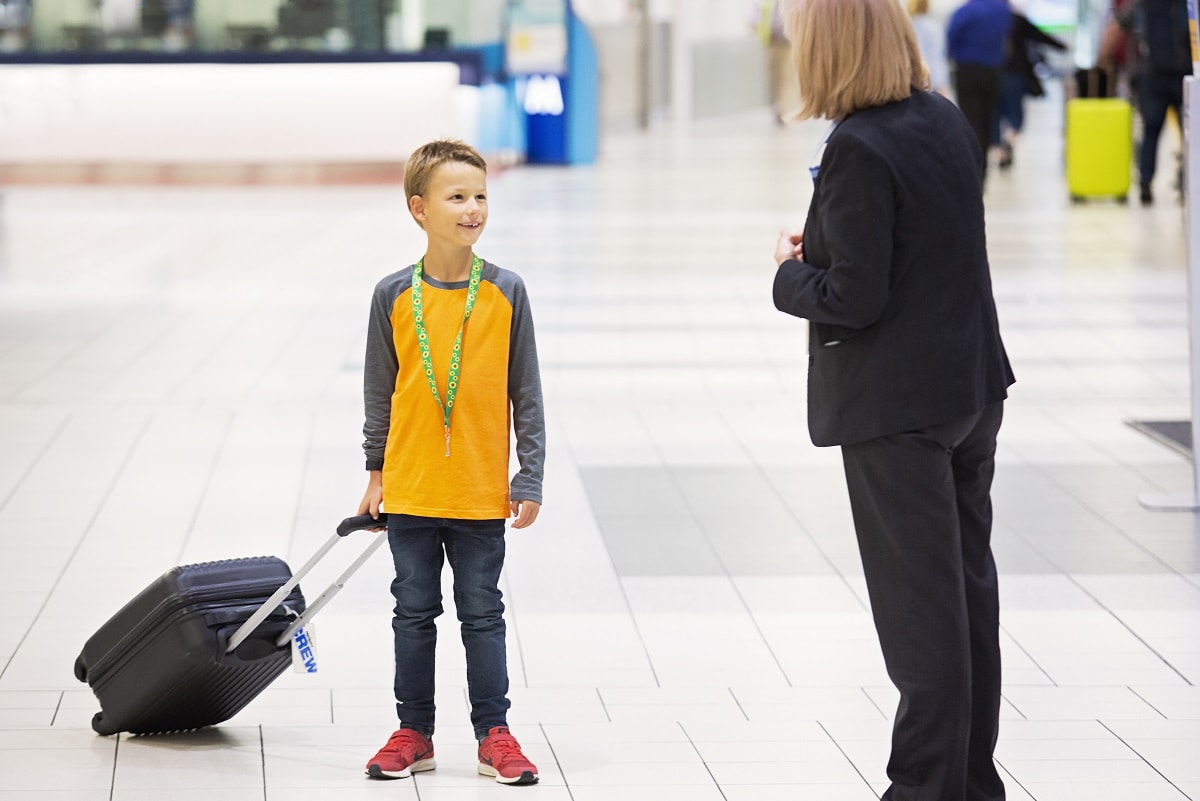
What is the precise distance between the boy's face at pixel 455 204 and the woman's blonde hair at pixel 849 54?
0.68 metres

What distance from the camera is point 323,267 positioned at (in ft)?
40.2

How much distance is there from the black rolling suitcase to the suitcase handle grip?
60 millimetres

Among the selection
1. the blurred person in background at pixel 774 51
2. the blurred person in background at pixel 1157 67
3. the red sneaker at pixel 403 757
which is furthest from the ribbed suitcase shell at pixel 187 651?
the blurred person in background at pixel 774 51

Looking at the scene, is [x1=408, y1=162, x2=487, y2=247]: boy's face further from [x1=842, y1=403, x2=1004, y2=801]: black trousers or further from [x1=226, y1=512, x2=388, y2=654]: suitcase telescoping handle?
[x1=842, y1=403, x2=1004, y2=801]: black trousers

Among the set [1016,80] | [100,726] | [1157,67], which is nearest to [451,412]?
[100,726]

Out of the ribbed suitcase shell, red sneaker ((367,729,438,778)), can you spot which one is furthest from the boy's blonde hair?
red sneaker ((367,729,438,778))

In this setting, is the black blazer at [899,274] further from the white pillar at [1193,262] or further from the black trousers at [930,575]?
the white pillar at [1193,262]

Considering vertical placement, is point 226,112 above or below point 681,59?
below

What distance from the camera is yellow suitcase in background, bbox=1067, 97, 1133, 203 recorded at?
15.8 meters

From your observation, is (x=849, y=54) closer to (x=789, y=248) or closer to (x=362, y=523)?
(x=789, y=248)

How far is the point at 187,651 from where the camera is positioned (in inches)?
138

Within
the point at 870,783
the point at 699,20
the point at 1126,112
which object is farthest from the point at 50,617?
the point at 699,20

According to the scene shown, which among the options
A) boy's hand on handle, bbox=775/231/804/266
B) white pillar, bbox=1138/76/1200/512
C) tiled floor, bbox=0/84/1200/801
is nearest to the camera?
boy's hand on handle, bbox=775/231/804/266

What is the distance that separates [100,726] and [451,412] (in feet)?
3.63
